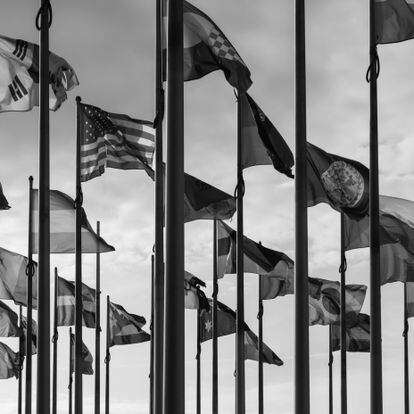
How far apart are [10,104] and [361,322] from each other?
31853 millimetres

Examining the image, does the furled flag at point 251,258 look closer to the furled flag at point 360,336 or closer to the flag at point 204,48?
the flag at point 204,48

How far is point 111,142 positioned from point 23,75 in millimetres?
3367

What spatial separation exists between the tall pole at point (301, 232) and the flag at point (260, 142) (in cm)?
407

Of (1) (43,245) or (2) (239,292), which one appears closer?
(1) (43,245)

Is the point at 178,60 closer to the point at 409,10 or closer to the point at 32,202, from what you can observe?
the point at 409,10

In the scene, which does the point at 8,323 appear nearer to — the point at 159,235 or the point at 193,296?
the point at 193,296

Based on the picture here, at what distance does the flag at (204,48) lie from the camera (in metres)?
20.5

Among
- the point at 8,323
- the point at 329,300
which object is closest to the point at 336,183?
the point at 8,323

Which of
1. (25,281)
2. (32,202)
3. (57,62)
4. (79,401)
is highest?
(57,62)

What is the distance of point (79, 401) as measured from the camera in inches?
1025

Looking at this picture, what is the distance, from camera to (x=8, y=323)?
38.3 m

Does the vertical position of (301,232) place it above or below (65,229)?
below

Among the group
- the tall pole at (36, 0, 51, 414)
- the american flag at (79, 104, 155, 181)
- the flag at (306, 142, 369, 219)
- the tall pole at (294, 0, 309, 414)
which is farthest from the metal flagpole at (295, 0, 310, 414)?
the flag at (306, 142, 369, 219)

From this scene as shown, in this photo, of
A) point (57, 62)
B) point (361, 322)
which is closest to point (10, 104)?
point (57, 62)
